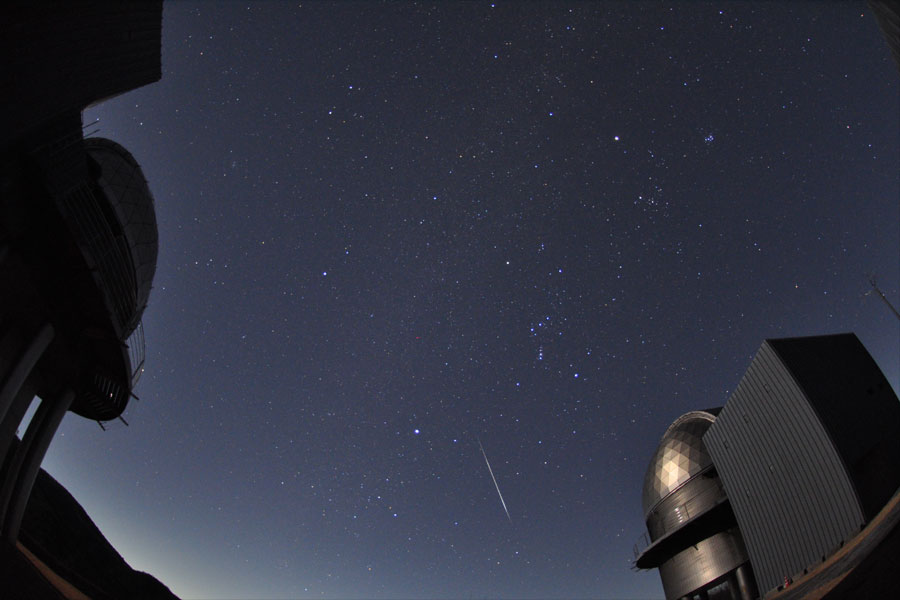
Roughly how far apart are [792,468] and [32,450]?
1097 inches

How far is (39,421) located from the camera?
14211 mm

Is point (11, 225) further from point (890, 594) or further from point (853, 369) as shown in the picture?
point (853, 369)

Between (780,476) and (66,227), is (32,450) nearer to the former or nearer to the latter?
(66,227)

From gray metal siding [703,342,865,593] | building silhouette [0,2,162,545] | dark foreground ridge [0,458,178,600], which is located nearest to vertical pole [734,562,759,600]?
gray metal siding [703,342,865,593]

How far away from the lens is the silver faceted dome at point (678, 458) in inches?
895

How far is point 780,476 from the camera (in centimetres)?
1565

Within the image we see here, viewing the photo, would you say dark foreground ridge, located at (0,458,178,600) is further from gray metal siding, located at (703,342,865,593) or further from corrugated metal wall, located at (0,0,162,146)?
gray metal siding, located at (703,342,865,593)

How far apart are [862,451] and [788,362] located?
11.1ft

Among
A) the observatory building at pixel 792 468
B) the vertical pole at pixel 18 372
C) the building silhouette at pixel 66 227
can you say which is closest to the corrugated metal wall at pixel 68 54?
the building silhouette at pixel 66 227

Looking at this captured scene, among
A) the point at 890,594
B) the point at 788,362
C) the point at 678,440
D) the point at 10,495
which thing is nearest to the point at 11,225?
the point at 10,495

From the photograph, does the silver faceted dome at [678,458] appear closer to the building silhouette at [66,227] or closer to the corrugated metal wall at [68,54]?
the building silhouette at [66,227]

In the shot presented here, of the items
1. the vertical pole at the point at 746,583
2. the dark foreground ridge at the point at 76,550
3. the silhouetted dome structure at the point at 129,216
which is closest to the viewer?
the silhouetted dome structure at the point at 129,216

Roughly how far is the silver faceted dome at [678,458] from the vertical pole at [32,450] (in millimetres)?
29190

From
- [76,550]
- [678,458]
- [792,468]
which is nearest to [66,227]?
[76,550]
